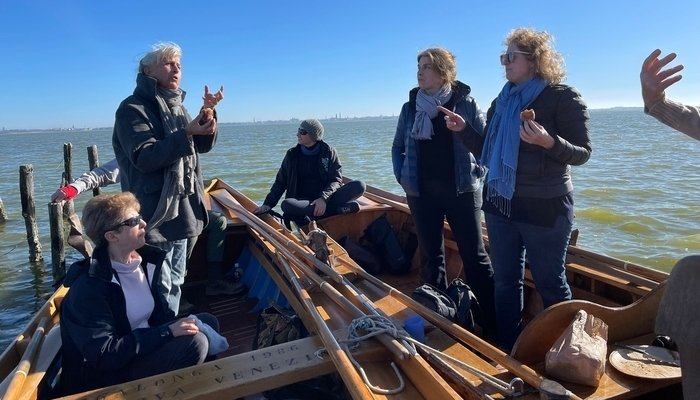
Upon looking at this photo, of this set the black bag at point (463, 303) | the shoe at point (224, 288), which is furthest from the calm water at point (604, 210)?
the black bag at point (463, 303)

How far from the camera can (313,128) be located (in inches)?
208

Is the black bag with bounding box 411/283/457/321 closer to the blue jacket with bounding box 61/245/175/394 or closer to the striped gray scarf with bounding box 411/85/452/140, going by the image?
the striped gray scarf with bounding box 411/85/452/140

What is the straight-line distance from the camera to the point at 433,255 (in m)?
3.66

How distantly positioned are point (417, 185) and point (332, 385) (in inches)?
56.5

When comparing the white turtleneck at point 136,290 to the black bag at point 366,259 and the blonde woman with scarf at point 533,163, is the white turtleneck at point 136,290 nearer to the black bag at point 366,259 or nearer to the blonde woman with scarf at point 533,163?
the blonde woman with scarf at point 533,163

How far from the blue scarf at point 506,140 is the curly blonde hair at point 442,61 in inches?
19.9

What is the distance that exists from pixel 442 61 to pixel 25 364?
2819mm

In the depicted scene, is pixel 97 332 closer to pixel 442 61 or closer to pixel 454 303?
pixel 454 303

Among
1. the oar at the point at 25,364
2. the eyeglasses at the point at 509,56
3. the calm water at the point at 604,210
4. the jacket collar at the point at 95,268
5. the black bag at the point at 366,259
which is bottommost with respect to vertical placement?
the calm water at the point at 604,210

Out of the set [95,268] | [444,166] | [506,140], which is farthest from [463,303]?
[95,268]

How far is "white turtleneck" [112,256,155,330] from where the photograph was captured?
238 cm

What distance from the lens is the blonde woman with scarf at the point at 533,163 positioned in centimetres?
253

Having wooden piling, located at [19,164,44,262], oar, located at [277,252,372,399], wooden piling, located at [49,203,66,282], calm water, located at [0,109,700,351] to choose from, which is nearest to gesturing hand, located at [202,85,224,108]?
oar, located at [277,252,372,399]

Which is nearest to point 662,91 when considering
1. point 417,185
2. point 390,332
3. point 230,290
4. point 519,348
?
point 519,348
